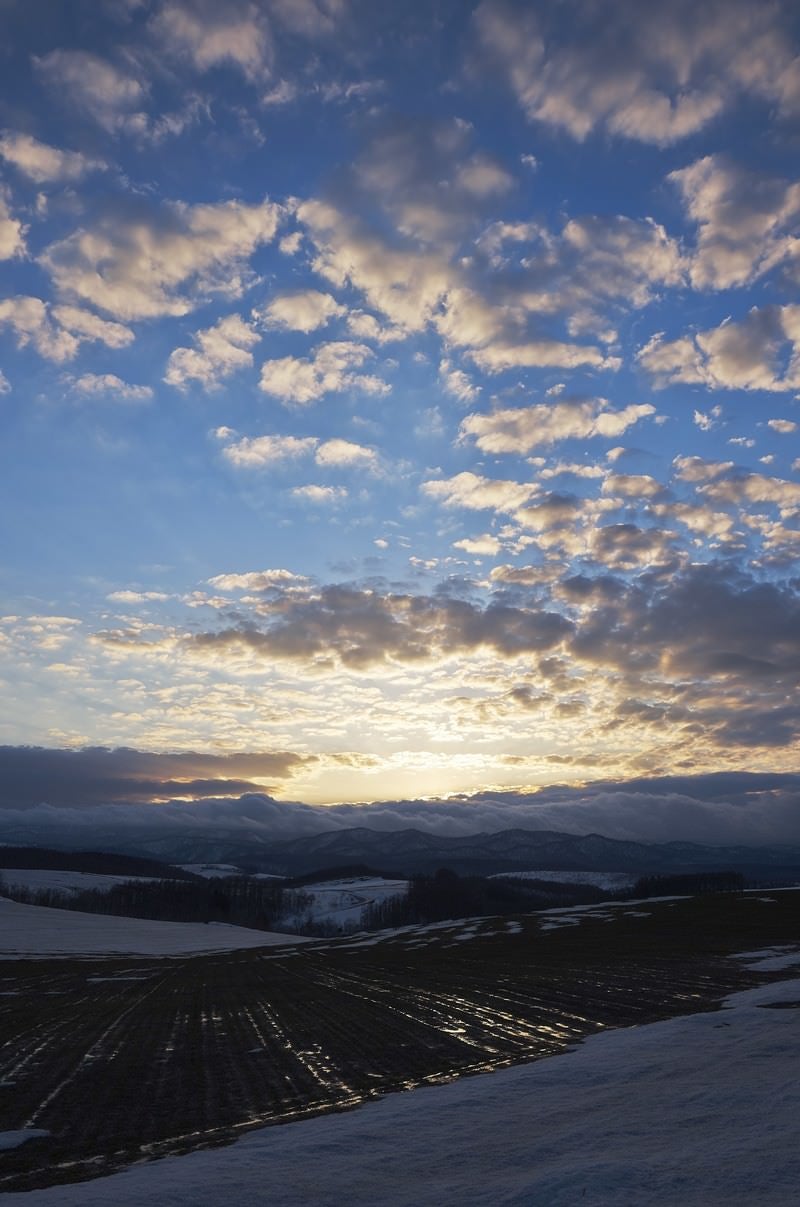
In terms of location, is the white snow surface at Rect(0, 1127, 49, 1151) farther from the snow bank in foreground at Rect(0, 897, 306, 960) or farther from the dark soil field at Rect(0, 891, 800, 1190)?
the snow bank in foreground at Rect(0, 897, 306, 960)

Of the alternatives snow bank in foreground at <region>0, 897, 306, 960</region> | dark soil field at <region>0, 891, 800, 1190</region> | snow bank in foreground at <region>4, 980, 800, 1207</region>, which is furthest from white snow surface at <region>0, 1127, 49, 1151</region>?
snow bank in foreground at <region>0, 897, 306, 960</region>

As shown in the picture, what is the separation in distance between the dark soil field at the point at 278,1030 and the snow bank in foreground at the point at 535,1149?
1602mm

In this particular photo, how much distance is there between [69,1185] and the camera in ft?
39.7

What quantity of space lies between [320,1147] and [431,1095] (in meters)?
4.27

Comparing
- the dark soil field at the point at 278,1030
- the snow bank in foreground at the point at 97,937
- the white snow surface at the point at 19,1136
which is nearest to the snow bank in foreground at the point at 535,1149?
the dark soil field at the point at 278,1030

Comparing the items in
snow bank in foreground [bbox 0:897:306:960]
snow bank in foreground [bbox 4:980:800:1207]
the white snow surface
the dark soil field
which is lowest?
snow bank in foreground [bbox 0:897:306:960]

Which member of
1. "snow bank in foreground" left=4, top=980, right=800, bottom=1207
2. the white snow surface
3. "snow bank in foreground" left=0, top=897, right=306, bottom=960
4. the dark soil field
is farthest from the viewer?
"snow bank in foreground" left=0, top=897, right=306, bottom=960

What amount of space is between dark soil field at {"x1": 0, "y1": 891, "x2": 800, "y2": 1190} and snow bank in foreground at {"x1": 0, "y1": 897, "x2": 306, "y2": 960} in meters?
32.8

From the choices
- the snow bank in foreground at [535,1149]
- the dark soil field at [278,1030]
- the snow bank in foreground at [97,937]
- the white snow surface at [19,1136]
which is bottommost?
the snow bank in foreground at [97,937]

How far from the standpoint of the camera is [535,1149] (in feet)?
40.9

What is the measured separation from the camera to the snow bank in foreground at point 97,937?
91.2m

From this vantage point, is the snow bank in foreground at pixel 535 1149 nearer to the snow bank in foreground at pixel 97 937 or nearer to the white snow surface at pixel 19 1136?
the white snow surface at pixel 19 1136

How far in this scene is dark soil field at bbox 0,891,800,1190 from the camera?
16172 mm

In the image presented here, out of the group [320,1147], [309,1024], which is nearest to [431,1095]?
[320,1147]
